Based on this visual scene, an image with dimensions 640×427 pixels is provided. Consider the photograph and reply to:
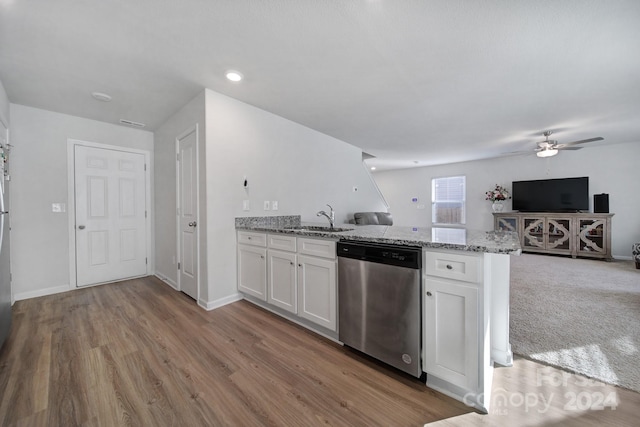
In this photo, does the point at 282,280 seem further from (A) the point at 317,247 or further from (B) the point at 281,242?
(A) the point at 317,247

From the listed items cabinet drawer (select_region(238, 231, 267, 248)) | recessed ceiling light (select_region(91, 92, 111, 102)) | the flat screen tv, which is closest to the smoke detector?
recessed ceiling light (select_region(91, 92, 111, 102))

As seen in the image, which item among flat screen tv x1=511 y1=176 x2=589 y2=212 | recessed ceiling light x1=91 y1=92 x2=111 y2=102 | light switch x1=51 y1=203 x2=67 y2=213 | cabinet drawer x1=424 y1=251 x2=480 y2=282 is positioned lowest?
cabinet drawer x1=424 y1=251 x2=480 y2=282

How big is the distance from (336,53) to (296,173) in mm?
1881

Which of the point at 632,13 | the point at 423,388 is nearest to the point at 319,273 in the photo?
the point at 423,388

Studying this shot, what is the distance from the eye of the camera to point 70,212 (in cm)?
332

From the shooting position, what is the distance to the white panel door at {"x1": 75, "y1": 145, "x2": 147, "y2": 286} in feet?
11.2

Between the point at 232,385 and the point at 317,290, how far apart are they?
0.87 meters

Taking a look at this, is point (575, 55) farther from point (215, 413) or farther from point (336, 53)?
point (215, 413)

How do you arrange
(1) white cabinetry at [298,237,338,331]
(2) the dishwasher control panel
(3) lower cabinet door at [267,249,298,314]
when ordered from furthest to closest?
(3) lower cabinet door at [267,249,298,314] < (1) white cabinetry at [298,237,338,331] < (2) the dishwasher control panel

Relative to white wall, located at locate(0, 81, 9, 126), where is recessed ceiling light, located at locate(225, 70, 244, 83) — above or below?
above

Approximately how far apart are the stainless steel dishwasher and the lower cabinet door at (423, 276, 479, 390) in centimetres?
6

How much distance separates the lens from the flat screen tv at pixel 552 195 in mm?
5352

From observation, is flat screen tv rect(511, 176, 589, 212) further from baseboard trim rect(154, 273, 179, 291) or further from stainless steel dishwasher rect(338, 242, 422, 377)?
baseboard trim rect(154, 273, 179, 291)

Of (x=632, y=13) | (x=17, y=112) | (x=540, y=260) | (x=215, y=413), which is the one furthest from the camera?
(x=540, y=260)
